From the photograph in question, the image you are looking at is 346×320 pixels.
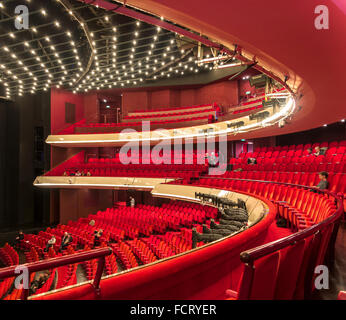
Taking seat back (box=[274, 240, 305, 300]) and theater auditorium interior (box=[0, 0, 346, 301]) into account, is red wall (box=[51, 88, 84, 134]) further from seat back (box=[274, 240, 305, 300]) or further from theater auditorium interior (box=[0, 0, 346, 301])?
seat back (box=[274, 240, 305, 300])

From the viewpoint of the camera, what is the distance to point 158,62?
8891mm

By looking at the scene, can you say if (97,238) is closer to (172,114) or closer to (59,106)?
(172,114)

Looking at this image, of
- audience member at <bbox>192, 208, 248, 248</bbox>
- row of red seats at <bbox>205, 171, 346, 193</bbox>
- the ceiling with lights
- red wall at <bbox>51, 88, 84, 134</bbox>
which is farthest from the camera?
red wall at <bbox>51, 88, 84, 134</bbox>

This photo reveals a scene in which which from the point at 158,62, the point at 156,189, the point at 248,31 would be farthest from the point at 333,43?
the point at 158,62

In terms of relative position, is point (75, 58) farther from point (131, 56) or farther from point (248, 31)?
point (248, 31)

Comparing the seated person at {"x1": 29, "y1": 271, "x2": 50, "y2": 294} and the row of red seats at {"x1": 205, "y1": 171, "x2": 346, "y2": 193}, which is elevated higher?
the row of red seats at {"x1": 205, "y1": 171, "x2": 346, "y2": 193}

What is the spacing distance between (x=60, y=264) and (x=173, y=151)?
9.82m

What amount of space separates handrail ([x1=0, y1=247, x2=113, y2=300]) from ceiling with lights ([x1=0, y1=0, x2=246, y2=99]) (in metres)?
4.40

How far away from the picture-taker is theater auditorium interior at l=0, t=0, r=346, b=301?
0.96 metres

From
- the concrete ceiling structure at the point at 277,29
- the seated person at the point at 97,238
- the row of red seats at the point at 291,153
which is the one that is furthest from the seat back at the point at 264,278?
the row of red seats at the point at 291,153

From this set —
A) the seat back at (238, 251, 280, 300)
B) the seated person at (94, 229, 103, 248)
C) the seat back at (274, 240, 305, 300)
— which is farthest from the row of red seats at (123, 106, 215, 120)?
the seat back at (238, 251, 280, 300)

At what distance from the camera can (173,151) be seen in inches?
410

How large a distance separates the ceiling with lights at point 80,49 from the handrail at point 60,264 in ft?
14.4
